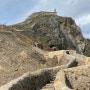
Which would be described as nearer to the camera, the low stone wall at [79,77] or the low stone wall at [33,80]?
the low stone wall at [33,80]

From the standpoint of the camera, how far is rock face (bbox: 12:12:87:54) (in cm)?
8644

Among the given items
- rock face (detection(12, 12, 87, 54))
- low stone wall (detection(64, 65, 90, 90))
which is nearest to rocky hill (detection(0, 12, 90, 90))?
low stone wall (detection(64, 65, 90, 90))

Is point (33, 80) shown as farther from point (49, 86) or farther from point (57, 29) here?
point (57, 29)

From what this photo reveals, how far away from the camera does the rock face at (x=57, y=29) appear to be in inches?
3403

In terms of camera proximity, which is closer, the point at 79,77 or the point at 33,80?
the point at 33,80

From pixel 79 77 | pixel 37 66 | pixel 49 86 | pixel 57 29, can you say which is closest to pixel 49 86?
pixel 49 86

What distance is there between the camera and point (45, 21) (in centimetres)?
9194

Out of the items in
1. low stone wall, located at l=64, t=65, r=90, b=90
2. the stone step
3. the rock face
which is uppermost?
the rock face

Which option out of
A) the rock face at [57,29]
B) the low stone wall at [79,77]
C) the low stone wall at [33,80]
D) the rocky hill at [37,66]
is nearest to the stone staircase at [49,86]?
the rocky hill at [37,66]

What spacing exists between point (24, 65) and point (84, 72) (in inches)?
392

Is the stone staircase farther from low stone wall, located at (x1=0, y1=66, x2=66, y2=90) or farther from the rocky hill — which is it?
low stone wall, located at (x1=0, y1=66, x2=66, y2=90)

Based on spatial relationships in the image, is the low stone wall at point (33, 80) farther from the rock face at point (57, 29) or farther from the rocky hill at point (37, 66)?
the rock face at point (57, 29)

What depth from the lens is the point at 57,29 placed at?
Answer: 90688 mm

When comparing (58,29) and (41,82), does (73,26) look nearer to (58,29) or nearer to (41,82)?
(58,29)
